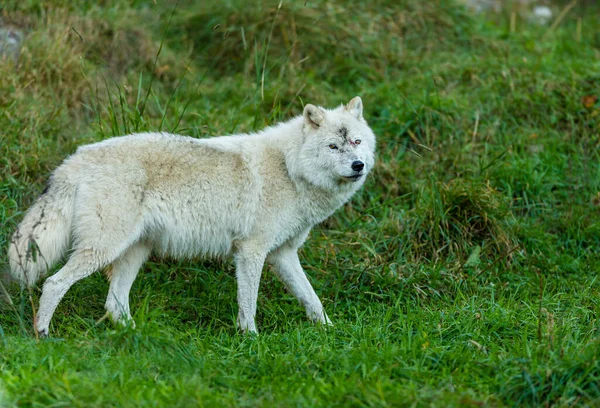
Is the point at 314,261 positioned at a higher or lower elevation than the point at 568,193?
lower

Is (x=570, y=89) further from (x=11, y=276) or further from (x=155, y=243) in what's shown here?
(x=11, y=276)

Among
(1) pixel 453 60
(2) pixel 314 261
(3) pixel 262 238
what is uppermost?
(1) pixel 453 60

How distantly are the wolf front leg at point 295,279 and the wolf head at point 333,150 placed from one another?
0.63m

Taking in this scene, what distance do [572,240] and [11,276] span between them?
495 cm

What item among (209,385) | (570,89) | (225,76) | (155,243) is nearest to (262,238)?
(155,243)

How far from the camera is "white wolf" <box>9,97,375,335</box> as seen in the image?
5.22 m

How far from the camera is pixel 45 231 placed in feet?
17.0

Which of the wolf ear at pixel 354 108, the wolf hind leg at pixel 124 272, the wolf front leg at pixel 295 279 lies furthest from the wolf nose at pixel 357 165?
the wolf hind leg at pixel 124 272

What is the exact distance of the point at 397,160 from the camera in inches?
320

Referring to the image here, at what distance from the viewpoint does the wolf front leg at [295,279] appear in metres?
5.96

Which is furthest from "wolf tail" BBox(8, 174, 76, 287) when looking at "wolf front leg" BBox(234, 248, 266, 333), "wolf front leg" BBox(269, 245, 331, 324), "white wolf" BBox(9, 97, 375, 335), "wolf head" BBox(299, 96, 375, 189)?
"wolf head" BBox(299, 96, 375, 189)

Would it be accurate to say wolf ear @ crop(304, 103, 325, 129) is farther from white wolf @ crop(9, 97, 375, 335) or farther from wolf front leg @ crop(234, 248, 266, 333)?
wolf front leg @ crop(234, 248, 266, 333)

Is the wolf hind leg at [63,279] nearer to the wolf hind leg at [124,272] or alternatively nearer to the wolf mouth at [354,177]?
the wolf hind leg at [124,272]

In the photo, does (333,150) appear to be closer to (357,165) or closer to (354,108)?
(357,165)
